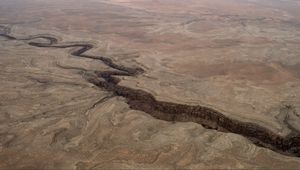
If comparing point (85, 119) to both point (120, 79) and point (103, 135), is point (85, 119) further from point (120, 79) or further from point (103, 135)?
point (120, 79)

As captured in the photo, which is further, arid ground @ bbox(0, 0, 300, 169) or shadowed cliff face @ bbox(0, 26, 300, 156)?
shadowed cliff face @ bbox(0, 26, 300, 156)

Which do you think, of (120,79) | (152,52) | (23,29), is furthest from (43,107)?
(23,29)

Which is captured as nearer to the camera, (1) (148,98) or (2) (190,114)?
(2) (190,114)

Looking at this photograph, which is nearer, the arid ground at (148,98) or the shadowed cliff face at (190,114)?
the arid ground at (148,98)

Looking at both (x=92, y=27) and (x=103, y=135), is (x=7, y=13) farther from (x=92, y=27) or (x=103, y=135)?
(x=103, y=135)

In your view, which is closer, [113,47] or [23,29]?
[113,47]

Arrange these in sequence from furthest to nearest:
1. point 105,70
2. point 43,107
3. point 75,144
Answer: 1. point 105,70
2. point 43,107
3. point 75,144

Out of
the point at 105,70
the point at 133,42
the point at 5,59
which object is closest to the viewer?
the point at 105,70
